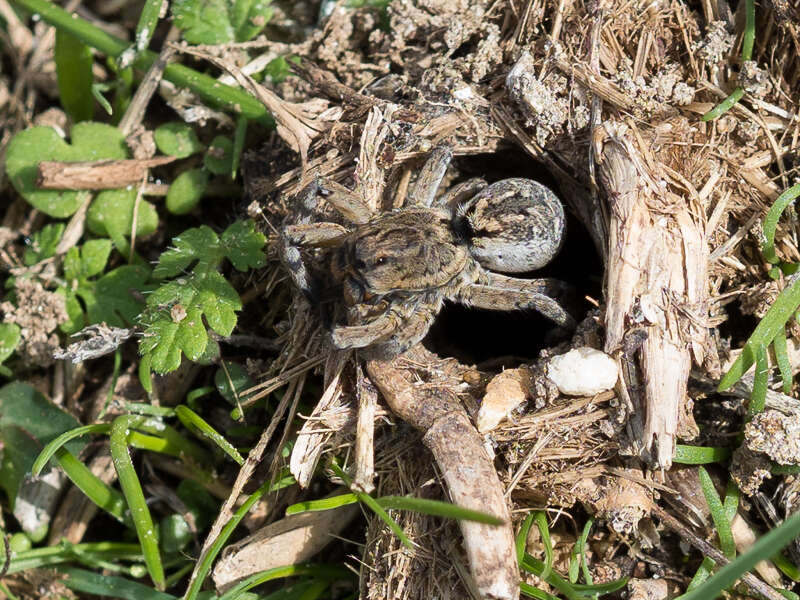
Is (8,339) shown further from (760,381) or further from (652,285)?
(760,381)

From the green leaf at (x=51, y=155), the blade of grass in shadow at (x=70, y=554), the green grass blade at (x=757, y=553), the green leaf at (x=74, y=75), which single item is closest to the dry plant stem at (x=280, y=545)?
the blade of grass in shadow at (x=70, y=554)

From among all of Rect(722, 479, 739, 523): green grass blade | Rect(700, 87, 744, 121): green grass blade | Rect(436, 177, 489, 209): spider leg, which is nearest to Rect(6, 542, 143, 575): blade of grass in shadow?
Rect(436, 177, 489, 209): spider leg

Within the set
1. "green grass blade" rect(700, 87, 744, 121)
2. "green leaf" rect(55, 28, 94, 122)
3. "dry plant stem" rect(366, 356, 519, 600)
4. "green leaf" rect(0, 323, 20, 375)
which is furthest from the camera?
"green leaf" rect(55, 28, 94, 122)

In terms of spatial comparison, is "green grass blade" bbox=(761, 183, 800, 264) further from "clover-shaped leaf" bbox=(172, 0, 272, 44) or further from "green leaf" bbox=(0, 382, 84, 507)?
"green leaf" bbox=(0, 382, 84, 507)

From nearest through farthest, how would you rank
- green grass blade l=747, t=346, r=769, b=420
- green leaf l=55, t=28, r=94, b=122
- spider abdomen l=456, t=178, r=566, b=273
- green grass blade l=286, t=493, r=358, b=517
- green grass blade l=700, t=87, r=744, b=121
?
1. green grass blade l=747, t=346, r=769, b=420
2. green grass blade l=286, t=493, r=358, b=517
3. green grass blade l=700, t=87, r=744, b=121
4. spider abdomen l=456, t=178, r=566, b=273
5. green leaf l=55, t=28, r=94, b=122

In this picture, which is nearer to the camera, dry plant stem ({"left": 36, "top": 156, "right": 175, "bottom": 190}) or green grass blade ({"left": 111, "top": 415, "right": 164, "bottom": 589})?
green grass blade ({"left": 111, "top": 415, "right": 164, "bottom": 589})

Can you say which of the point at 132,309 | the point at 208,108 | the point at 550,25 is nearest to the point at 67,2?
the point at 208,108
